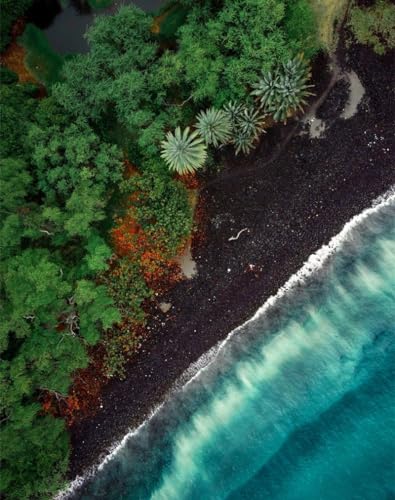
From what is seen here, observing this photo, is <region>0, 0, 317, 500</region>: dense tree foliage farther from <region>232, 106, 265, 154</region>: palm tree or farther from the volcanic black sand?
the volcanic black sand

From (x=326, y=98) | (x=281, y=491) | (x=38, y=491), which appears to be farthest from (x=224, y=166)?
(x=38, y=491)

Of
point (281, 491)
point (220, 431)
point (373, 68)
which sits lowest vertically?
point (281, 491)

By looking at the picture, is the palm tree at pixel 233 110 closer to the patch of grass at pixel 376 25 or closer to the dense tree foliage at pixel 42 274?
the dense tree foliage at pixel 42 274

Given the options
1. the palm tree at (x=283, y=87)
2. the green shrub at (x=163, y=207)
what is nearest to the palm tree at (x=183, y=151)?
the green shrub at (x=163, y=207)

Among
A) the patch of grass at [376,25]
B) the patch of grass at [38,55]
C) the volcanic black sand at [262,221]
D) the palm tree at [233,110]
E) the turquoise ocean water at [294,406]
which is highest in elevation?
the patch of grass at [38,55]

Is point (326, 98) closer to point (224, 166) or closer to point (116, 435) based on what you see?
point (224, 166)

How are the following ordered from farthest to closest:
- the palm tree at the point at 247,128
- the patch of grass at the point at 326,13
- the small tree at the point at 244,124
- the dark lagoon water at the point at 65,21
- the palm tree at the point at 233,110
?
the dark lagoon water at the point at 65,21 → the patch of grass at the point at 326,13 → the palm tree at the point at 247,128 → the small tree at the point at 244,124 → the palm tree at the point at 233,110

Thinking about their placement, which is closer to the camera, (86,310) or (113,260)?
(86,310)
